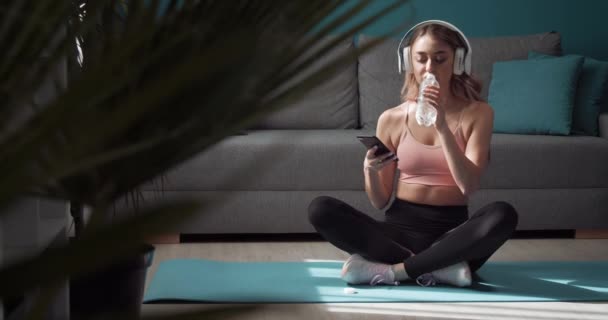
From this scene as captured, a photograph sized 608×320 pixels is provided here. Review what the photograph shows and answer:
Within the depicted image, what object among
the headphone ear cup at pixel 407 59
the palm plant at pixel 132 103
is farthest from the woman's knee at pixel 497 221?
the palm plant at pixel 132 103

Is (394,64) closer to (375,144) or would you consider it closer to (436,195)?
(436,195)

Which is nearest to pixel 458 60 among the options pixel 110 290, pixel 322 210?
pixel 322 210

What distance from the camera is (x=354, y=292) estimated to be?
263cm

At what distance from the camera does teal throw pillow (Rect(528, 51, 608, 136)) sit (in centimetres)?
402

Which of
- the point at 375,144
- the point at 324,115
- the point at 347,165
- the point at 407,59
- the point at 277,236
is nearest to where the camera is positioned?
the point at 375,144

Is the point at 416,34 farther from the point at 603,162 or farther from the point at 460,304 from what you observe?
the point at 603,162

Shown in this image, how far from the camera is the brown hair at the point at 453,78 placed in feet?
8.97

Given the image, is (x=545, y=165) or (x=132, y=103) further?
(x=545, y=165)

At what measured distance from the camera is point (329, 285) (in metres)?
2.71

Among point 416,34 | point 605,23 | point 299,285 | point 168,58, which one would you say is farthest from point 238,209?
point 168,58

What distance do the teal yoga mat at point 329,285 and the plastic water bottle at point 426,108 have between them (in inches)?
21.1

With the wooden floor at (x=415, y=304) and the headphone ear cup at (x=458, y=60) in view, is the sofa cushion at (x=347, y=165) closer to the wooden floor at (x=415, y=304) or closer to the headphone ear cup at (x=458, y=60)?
the wooden floor at (x=415, y=304)

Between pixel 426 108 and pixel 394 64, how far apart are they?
1.62 metres

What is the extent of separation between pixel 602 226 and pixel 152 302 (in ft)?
6.87
